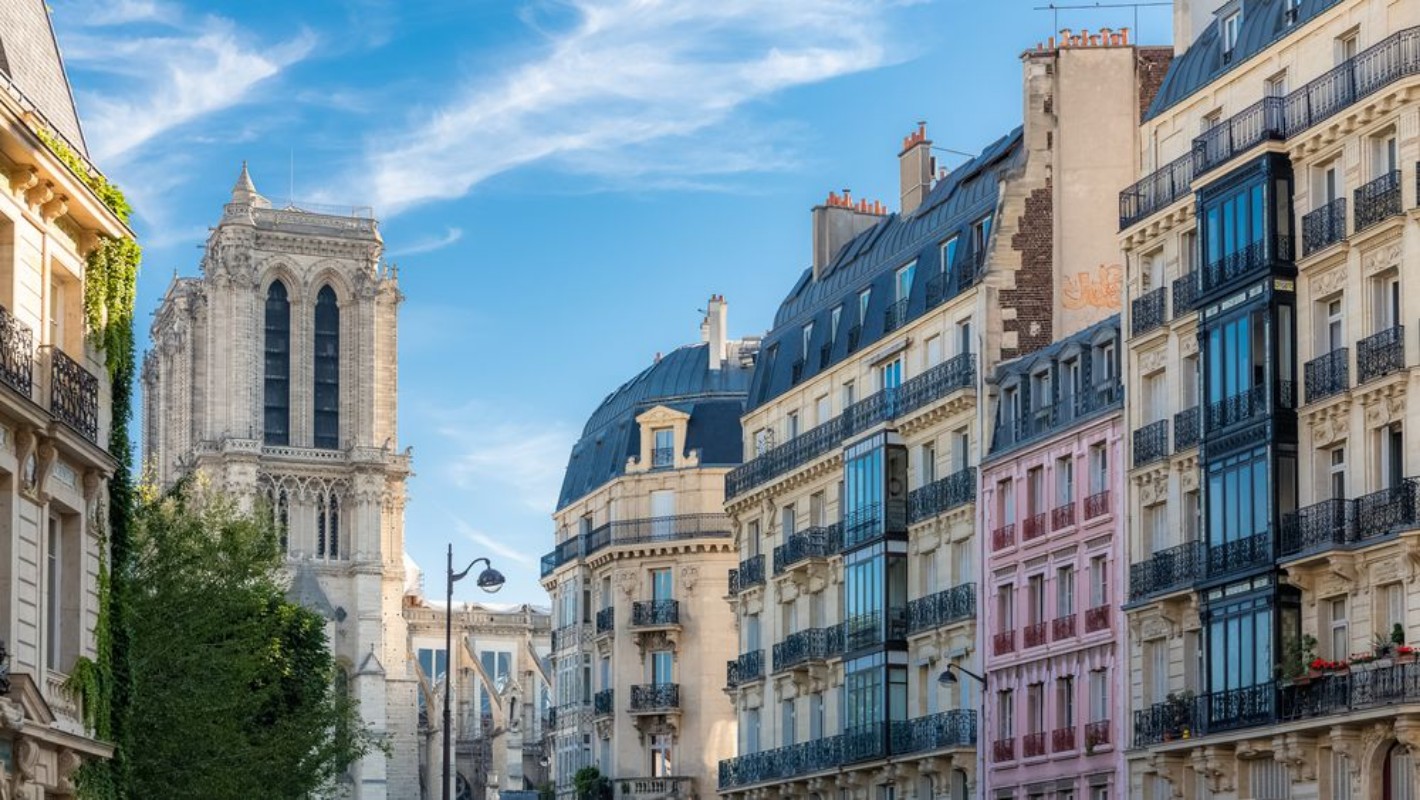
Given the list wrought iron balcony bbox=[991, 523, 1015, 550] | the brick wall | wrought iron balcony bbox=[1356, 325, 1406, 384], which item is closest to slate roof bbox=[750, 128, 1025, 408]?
the brick wall

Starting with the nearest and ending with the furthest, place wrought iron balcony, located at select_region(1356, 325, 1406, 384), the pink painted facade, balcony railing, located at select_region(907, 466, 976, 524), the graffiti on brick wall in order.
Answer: wrought iron balcony, located at select_region(1356, 325, 1406, 384), the pink painted facade, balcony railing, located at select_region(907, 466, 976, 524), the graffiti on brick wall

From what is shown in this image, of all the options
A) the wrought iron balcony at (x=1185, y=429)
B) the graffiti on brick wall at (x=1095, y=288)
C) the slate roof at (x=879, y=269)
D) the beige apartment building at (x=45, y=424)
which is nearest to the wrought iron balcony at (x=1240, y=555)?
the wrought iron balcony at (x=1185, y=429)

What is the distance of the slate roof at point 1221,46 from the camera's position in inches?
1843

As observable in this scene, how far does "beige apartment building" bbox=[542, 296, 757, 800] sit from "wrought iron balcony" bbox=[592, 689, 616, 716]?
44 mm

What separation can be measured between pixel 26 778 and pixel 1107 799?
28.3 m

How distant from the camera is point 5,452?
28.0 meters

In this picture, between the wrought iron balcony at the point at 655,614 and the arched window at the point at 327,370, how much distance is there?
206 ft

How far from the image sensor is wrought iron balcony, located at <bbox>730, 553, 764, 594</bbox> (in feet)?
236

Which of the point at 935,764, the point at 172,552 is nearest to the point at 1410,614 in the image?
the point at 935,764

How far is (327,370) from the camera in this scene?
486ft

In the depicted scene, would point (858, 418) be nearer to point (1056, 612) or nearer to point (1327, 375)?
point (1056, 612)

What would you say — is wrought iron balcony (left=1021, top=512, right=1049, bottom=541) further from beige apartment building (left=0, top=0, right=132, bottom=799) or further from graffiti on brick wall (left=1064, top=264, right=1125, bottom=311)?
beige apartment building (left=0, top=0, right=132, bottom=799)

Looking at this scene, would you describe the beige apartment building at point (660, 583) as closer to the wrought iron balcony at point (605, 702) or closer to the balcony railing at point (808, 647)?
the wrought iron balcony at point (605, 702)

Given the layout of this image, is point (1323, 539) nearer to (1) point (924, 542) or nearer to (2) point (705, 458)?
(1) point (924, 542)
